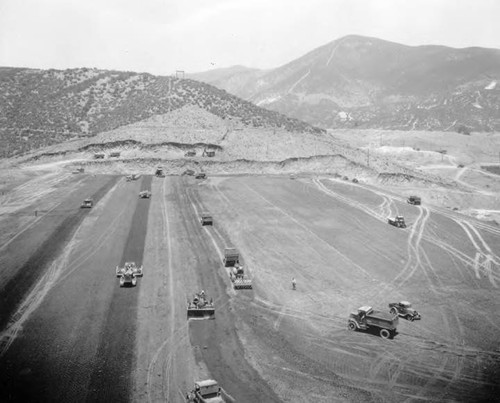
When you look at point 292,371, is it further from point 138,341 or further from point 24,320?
point 24,320

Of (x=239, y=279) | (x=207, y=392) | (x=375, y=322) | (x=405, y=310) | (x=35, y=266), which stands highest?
(x=35, y=266)

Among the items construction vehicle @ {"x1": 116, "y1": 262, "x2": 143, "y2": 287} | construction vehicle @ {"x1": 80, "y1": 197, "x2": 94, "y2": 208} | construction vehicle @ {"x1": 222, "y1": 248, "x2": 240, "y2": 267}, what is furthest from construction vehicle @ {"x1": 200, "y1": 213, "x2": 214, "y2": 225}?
construction vehicle @ {"x1": 80, "y1": 197, "x2": 94, "y2": 208}

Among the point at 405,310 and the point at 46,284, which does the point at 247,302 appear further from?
Answer: the point at 46,284

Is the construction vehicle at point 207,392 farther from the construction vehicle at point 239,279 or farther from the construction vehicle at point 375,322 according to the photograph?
the construction vehicle at point 239,279

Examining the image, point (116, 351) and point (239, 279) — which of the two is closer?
point (116, 351)

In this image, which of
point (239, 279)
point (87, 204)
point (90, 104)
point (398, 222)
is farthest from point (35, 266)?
point (90, 104)

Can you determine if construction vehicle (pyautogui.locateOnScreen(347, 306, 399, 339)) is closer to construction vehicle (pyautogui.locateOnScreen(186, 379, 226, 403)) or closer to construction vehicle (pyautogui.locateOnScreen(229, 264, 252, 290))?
construction vehicle (pyautogui.locateOnScreen(229, 264, 252, 290))

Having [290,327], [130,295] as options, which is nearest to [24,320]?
[130,295]
